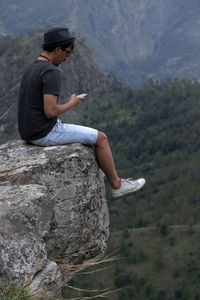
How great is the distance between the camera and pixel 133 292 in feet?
194

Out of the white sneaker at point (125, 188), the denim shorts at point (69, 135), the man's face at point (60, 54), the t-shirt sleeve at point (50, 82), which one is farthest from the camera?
the white sneaker at point (125, 188)

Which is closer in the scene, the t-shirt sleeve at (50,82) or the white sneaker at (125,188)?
the t-shirt sleeve at (50,82)

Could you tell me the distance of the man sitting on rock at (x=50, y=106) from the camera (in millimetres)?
5820

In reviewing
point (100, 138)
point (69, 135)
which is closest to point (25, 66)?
point (69, 135)

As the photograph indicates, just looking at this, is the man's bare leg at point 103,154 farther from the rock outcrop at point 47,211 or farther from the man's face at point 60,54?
the man's face at point 60,54

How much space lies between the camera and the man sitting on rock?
582 centimetres

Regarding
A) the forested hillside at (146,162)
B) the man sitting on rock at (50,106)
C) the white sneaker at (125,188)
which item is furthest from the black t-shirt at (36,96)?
the forested hillside at (146,162)

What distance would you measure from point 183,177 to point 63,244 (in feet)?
275

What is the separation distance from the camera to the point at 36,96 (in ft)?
19.6

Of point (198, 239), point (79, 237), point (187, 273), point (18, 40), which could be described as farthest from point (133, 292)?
point (18, 40)

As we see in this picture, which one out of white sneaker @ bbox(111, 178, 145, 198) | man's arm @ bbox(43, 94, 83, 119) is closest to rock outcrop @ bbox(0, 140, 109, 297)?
white sneaker @ bbox(111, 178, 145, 198)

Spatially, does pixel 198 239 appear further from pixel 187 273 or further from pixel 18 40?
pixel 18 40

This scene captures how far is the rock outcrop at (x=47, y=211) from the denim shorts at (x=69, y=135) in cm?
10

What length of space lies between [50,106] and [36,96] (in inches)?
10.1
